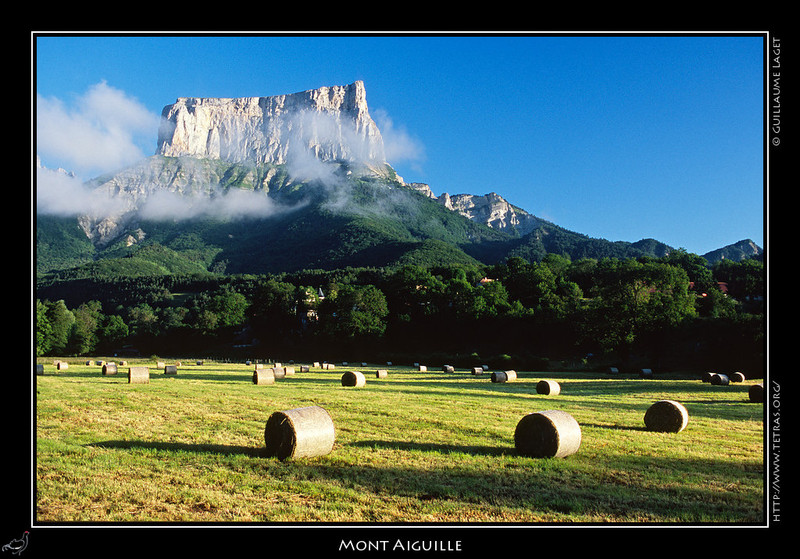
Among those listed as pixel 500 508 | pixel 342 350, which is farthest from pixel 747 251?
pixel 500 508

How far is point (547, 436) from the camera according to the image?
8.95 m

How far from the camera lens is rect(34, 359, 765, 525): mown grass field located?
5.93 meters

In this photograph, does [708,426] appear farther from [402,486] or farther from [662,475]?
[402,486]

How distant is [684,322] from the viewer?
1791 inches

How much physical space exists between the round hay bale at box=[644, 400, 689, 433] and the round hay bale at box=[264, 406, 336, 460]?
8920 mm

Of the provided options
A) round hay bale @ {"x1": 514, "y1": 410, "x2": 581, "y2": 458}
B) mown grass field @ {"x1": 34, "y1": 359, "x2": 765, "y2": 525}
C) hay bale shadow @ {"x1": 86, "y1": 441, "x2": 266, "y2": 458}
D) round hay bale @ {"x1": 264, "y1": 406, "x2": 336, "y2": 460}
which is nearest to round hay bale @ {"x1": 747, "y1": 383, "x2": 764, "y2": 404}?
mown grass field @ {"x1": 34, "y1": 359, "x2": 765, "y2": 525}

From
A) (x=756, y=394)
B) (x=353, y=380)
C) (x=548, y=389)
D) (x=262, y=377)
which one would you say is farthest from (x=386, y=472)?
(x=262, y=377)

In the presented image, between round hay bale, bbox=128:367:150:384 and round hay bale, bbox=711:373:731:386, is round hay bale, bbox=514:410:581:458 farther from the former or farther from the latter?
round hay bale, bbox=711:373:731:386

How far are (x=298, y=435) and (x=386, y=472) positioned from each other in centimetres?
177

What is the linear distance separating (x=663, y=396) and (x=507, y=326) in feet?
147

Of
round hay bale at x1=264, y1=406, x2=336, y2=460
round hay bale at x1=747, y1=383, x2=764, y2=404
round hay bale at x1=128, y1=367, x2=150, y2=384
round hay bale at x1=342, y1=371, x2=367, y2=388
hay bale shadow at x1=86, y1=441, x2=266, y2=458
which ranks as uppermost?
round hay bale at x1=264, y1=406, x2=336, y2=460
